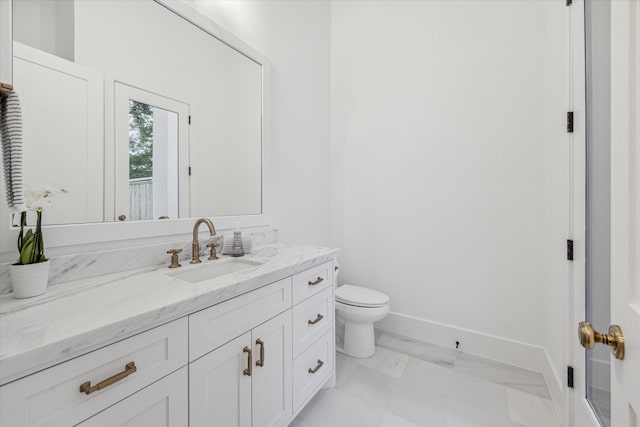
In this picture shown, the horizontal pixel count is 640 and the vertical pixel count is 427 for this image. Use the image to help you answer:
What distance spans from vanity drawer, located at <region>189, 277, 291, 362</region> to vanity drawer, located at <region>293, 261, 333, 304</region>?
0.06 m

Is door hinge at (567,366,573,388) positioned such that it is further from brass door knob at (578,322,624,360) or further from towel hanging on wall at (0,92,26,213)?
towel hanging on wall at (0,92,26,213)

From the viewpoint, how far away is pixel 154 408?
0.79 metres

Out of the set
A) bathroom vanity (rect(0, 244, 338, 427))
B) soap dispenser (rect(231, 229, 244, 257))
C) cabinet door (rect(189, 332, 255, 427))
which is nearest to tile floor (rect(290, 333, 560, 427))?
bathroom vanity (rect(0, 244, 338, 427))

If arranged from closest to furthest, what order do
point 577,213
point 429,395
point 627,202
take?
point 627,202, point 577,213, point 429,395

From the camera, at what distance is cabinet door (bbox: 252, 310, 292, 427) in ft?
3.67

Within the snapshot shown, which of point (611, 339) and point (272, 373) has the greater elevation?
point (611, 339)

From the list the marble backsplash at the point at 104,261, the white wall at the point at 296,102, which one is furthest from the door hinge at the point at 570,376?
the marble backsplash at the point at 104,261

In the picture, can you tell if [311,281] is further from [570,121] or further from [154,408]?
[570,121]

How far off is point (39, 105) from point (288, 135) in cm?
142

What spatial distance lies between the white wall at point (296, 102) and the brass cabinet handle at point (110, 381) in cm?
133

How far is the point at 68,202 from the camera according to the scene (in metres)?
1.06

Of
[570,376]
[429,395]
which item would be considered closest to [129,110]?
[429,395]

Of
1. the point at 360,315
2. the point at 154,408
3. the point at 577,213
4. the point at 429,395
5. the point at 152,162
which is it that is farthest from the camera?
the point at 360,315

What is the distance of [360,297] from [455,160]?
1.28 m
